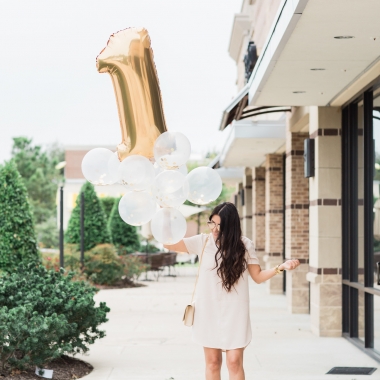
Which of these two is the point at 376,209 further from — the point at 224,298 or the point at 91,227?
the point at 91,227

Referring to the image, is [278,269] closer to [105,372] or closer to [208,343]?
[208,343]

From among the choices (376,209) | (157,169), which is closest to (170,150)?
(157,169)

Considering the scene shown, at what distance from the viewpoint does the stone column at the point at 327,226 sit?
1030 centimetres

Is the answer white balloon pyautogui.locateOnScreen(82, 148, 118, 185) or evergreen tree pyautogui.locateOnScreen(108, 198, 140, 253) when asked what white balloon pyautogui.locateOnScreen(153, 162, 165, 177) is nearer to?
white balloon pyautogui.locateOnScreen(82, 148, 118, 185)

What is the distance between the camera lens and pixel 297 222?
534 inches

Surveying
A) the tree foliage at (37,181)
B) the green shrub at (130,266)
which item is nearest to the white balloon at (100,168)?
the green shrub at (130,266)

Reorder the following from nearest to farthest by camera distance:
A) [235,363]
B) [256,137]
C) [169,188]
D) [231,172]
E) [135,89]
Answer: [235,363] → [169,188] → [135,89] → [256,137] → [231,172]

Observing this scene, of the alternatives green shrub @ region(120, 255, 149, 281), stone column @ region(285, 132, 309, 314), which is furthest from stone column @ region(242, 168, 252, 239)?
stone column @ region(285, 132, 309, 314)

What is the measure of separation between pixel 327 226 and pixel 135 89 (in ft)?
17.2

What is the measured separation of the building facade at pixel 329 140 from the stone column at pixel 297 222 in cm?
2

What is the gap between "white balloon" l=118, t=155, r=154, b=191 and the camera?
17.8 feet

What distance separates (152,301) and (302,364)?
27.5 feet

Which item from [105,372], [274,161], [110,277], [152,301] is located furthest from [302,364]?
[110,277]

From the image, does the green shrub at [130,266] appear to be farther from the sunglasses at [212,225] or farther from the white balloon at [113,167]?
the sunglasses at [212,225]
